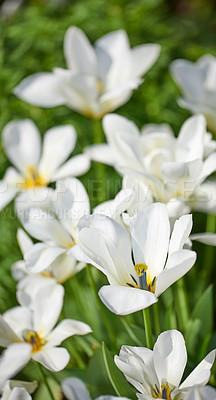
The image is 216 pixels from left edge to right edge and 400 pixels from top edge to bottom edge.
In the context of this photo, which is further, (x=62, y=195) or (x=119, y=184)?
(x=119, y=184)

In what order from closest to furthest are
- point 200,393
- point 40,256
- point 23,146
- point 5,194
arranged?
point 200,393
point 40,256
point 5,194
point 23,146

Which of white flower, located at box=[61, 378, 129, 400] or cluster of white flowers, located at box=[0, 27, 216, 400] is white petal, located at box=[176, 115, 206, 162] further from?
white flower, located at box=[61, 378, 129, 400]

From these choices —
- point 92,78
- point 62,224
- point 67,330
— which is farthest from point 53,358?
point 92,78

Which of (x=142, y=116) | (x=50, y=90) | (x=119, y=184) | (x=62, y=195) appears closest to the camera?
(x=62, y=195)

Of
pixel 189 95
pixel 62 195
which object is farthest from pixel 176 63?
pixel 62 195

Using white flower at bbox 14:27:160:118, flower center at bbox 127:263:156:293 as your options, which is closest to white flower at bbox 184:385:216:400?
flower center at bbox 127:263:156:293

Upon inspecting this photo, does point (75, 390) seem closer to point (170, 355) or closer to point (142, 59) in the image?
point (170, 355)

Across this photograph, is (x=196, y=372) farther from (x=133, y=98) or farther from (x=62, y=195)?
(x=133, y=98)
